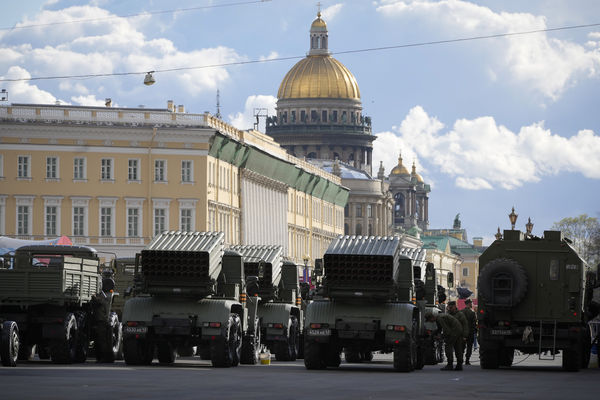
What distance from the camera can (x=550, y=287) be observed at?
115 feet

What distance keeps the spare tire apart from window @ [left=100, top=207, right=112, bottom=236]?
59.3 meters

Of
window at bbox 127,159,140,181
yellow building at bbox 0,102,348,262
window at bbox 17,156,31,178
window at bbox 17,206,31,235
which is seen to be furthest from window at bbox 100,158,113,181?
window at bbox 17,206,31,235

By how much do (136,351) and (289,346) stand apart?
8.12 meters

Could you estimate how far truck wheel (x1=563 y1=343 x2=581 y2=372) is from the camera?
3434 centimetres

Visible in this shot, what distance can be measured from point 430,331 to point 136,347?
8.14 m

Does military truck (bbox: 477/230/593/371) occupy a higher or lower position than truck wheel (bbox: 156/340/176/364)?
higher

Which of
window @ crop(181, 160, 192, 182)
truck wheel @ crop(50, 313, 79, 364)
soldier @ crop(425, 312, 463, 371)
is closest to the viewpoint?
truck wheel @ crop(50, 313, 79, 364)

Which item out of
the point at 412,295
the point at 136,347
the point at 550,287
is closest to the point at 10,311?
the point at 136,347

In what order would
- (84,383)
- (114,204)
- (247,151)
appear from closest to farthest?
(84,383)
(114,204)
(247,151)

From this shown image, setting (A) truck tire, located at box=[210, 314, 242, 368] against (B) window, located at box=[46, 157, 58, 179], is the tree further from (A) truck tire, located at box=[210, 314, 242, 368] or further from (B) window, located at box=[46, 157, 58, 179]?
(A) truck tire, located at box=[210, 314, 242, 368]

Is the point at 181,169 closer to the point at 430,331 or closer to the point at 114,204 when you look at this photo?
the point at 114,204

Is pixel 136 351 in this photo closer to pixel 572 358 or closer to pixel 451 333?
pixel 451 333

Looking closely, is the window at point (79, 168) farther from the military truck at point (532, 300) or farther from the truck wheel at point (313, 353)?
the truck wheel at point (313, 353)

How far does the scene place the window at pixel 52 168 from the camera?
9125 centimetres
